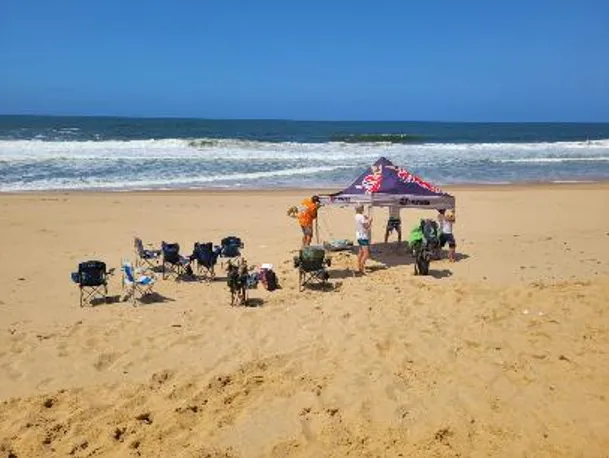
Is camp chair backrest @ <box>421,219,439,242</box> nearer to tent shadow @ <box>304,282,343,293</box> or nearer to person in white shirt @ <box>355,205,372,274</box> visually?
person in white shirt @ <box>355,205,372,274</box>

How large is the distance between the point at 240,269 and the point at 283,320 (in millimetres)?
1016

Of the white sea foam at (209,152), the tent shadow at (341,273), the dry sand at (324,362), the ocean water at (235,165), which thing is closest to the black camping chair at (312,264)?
the dry sand at (324,362)

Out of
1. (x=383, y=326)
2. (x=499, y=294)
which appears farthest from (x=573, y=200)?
(x=383, y=326)

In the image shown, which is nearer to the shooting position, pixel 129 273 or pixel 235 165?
pixel 129 273

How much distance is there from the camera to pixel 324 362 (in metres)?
6.27

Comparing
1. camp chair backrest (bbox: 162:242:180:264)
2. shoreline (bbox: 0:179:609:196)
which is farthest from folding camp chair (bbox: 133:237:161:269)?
shoreline (bbox: 0:179:609:196)

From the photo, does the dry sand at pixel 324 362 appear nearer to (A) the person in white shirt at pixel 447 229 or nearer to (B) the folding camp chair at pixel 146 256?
(A) the person in white shirt at pixel 447 229

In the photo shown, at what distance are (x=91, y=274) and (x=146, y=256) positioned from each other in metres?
1.84

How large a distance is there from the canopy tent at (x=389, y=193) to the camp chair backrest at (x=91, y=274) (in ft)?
12.7

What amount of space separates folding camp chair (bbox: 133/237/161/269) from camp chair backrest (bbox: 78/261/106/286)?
5.17 ft

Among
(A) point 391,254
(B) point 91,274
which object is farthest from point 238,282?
(A) point 391,254

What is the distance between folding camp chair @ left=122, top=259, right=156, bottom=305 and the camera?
333 inches

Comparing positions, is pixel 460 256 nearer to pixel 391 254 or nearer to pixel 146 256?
pixel 391 254

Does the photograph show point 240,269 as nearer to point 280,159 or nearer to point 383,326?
point 383,326
